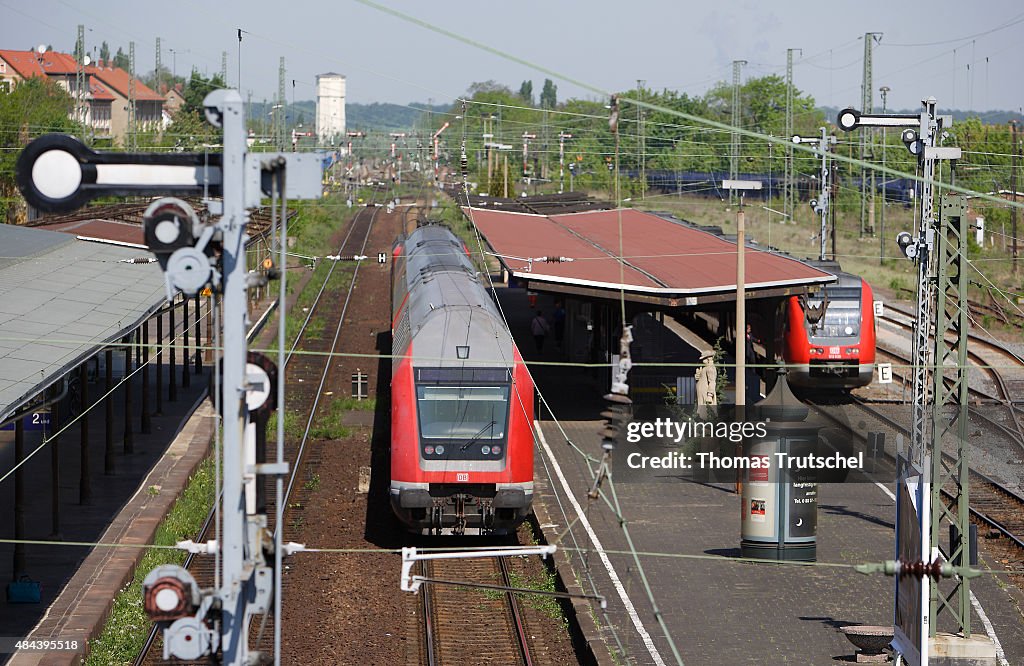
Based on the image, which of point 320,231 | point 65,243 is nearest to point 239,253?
point 65,243

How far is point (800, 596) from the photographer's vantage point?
566 inches

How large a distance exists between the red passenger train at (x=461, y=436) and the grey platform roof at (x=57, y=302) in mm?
3724

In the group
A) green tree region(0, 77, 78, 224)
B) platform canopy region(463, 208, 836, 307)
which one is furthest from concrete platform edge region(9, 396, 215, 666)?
green tree region(0, 77, 78, 224)

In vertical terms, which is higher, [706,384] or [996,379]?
[706,384]

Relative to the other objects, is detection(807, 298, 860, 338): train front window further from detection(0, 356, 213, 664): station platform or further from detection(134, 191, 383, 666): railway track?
detection(0, 356, 213, 664): station platform

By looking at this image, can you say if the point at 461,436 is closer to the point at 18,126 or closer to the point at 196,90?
the point at 18,126

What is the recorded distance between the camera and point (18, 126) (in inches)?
1800

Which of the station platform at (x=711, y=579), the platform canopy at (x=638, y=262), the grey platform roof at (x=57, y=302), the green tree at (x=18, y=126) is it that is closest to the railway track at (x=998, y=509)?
the station platform at (x=711, y=579)

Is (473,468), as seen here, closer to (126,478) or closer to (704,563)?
(704,563)

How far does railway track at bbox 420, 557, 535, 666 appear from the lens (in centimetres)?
1275

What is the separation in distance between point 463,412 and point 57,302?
19.8 ft

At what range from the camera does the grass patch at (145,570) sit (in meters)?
12.5

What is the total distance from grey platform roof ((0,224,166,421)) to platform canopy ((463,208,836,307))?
691 cm

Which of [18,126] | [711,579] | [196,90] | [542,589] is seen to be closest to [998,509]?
[711,579]
